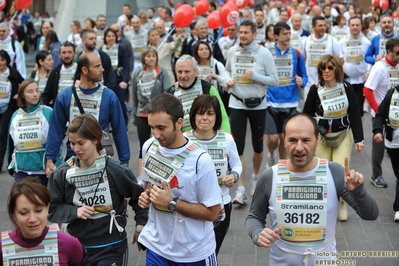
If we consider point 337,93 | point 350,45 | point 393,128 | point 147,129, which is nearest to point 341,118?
point 337,93

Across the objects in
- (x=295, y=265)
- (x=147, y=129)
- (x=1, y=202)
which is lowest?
(x=1, y=202)

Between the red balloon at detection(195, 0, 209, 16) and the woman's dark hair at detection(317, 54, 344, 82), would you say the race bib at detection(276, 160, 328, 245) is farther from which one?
the red balloon at detection(195, 0, 209, 16)

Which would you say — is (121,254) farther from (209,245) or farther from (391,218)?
(391,218)

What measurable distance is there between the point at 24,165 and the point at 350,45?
7.27m

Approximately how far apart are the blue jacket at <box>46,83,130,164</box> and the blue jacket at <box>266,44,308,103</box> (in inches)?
141

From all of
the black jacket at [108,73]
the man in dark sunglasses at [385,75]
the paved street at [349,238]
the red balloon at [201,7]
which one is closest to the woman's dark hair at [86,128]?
the paved street at [349,238]

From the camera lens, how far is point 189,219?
186 inches

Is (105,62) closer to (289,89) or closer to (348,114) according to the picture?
(289,89)

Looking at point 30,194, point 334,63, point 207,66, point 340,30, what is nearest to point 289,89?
point 207,66

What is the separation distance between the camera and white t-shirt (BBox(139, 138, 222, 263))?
4.68 metres

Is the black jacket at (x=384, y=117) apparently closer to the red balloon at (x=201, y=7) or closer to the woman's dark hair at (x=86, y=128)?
the woman's dark hair at (x=86, y=128)

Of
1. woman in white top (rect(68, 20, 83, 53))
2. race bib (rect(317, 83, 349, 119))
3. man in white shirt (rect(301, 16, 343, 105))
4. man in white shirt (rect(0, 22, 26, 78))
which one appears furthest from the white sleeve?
woman in white top (rect(68, 20, 83, 53))

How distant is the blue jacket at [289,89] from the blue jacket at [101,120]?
3572 millimetres

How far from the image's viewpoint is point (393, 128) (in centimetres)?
868
